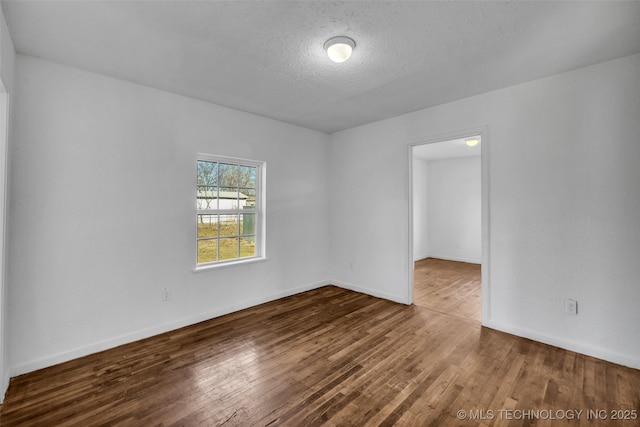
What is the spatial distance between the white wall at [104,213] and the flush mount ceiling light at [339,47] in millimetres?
1844

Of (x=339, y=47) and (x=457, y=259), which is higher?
(x=339, y=47)

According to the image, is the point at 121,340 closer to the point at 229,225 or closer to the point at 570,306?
the point at 229,225

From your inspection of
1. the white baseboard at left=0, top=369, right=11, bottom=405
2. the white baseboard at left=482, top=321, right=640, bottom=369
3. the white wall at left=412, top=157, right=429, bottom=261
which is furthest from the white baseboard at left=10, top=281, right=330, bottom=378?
the white wall at left=412, top=157, right=429, bottom=261

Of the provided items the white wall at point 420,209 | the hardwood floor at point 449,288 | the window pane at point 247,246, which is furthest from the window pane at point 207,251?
the white wall at point 420,209

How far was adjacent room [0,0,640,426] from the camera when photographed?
1.88m

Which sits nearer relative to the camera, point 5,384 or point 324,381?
point 5,384

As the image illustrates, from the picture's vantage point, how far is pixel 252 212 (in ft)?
12.8

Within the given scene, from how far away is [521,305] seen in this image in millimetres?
2891

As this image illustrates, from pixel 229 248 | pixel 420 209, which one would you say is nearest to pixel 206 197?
pixel 229 248

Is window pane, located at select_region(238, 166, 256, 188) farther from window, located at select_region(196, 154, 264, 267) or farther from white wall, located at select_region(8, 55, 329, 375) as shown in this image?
white wall, located at select_region(8, 55, 329, 375)

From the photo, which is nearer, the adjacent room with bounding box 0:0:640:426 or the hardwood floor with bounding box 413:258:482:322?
the adjacent room with bounding box 0:0:640:426

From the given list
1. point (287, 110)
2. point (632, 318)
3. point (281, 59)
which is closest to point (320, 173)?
point (287, 110)

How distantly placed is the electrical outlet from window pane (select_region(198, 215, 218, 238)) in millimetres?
3738

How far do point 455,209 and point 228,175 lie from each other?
5.67 meters
